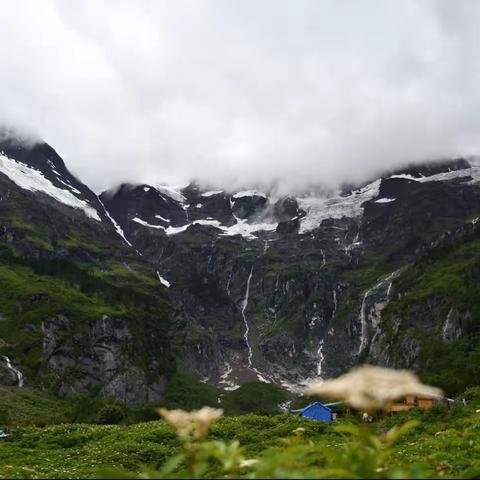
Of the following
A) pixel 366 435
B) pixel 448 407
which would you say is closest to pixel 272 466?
pixel 366 435

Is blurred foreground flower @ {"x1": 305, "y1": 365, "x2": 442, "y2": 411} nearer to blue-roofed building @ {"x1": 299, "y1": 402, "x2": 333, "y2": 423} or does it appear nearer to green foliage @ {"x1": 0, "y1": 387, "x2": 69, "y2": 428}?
blue-roofed building @ {"x1": 299, "y1": 402, "x2": 333, "y2": 423}

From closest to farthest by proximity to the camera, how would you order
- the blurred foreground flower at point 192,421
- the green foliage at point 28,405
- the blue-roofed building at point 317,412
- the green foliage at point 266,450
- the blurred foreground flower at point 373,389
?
the blurred foreground flower at point 373,389, the green foliage at point 266,450, the blurred foreground flower at point 192,421, the blue-roofed building at point 317,412, the green foliage at point 28,405

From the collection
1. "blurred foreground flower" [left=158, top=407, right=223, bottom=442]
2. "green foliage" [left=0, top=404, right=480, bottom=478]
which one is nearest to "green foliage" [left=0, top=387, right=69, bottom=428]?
"green foliage" [left=0, top=404, right=480, bottom=478]

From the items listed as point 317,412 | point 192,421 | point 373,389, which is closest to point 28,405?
point 317,412

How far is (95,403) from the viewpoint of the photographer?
124312mm

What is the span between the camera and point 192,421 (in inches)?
369

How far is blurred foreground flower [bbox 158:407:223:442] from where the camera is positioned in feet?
28.4

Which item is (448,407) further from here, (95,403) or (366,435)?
(95,403)

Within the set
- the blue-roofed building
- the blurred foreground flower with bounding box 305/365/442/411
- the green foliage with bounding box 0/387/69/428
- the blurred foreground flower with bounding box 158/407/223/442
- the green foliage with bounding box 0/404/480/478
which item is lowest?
the green foliage with bounding box 0/387/69/428

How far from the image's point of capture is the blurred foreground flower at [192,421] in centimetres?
866

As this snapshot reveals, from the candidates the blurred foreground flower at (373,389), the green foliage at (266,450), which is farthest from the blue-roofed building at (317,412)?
the blurred foreground flower at (373,389)

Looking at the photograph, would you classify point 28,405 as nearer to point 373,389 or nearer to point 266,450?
point 266,450

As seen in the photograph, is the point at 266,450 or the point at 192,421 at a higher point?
the point at 192,421

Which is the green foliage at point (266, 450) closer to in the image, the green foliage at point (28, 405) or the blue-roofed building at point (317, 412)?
the blue-roofed building at point (317, 412)
